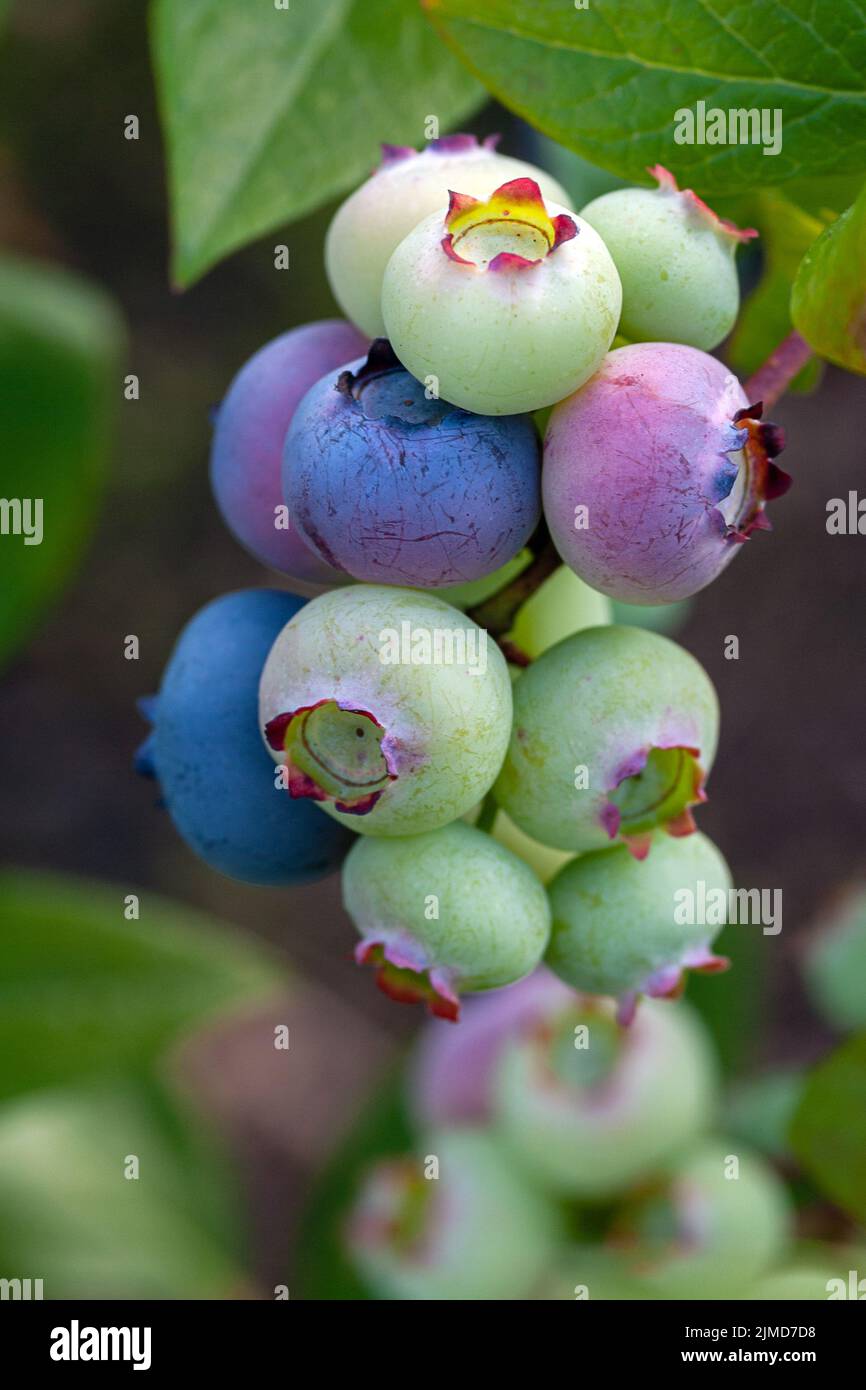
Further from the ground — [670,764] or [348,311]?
[348,311]

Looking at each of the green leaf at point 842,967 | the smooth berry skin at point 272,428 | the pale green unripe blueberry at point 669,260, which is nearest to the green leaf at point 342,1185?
the green leaf at point 842,967

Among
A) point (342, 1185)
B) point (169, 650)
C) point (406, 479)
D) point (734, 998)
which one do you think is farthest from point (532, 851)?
point (169, 650)

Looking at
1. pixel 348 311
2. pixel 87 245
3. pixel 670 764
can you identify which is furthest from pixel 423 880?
pixel 87 245

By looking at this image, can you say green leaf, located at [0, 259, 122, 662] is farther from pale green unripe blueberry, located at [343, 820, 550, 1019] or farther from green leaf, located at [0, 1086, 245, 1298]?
pale green unripe blueberry, located at [343, 820, 550, 1019]

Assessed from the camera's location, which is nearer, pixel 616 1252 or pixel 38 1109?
pixel 616 1252
